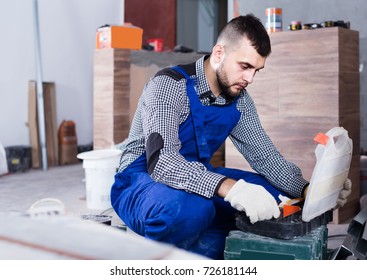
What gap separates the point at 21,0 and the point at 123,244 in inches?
203

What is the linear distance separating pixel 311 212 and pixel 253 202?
230mm

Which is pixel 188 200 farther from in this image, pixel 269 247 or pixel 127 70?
pixel 127 70

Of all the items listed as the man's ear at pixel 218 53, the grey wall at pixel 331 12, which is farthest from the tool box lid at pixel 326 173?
the grey wall at pixel 331 12

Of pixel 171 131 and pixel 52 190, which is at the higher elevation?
pixel 171 131

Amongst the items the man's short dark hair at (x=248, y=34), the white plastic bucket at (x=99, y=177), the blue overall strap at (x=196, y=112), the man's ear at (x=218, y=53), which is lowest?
the white plastic bucket at (x=99, y=177)

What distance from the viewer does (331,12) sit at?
4.21 meters

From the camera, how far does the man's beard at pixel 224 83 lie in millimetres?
2061

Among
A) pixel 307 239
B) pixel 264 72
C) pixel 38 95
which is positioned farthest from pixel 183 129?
pixel 38 95

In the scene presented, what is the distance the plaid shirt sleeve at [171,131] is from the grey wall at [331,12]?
96.4 inches

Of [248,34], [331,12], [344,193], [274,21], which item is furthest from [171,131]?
[331,12]

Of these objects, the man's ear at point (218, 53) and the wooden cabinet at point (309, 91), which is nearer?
the man's ear at point (218, 53)

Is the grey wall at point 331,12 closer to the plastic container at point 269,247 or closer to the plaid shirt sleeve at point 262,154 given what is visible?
the plaid shirt sleeve at point 262,154

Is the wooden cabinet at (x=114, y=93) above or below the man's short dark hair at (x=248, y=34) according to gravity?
below

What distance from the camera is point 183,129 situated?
209 cm
